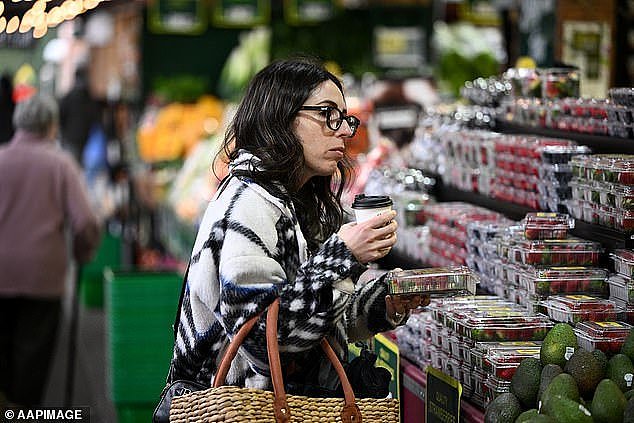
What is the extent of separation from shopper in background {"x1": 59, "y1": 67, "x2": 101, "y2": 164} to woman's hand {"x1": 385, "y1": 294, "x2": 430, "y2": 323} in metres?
9.85

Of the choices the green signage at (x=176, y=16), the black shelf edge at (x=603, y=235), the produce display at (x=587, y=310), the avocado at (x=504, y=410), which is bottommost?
the avocado at (x=504, y=410)

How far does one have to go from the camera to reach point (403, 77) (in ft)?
23.6

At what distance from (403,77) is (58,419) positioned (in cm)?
409

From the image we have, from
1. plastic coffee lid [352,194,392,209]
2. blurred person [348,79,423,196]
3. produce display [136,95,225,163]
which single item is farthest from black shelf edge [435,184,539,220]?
produce display [136,95,225,163]

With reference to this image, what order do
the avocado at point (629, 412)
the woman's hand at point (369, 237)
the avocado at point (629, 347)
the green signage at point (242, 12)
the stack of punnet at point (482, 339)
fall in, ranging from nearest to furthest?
the avocado at point (629, 412) → the woman's hand at point (369, 237) → the avocado at point (629, 347) → the stack of punnet at point (482, 339) → the green signage at point (242, 12)

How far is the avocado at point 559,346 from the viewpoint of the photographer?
281 cm

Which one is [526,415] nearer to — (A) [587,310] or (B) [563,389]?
(B) [563,389]

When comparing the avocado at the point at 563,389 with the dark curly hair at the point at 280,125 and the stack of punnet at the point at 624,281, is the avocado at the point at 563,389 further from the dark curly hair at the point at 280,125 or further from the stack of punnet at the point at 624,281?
the dark curly hair at the point at 280,125

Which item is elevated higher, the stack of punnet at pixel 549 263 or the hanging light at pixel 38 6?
the hanging light at pixel 38 6

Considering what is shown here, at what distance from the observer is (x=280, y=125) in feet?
9.40

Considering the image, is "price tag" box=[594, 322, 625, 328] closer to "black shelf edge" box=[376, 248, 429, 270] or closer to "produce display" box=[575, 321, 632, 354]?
"produce display" box=[575, 321, 632, 354]

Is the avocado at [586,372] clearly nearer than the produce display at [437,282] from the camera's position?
Yes

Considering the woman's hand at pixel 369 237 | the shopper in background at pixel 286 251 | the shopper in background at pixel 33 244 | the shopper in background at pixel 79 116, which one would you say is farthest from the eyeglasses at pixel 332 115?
the shopper in background at pixel 79 116

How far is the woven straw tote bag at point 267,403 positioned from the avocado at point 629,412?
1.93 feet
